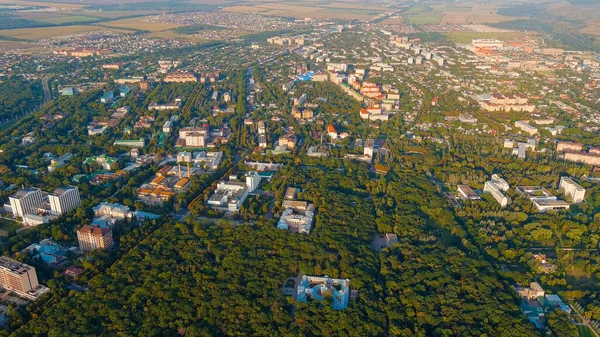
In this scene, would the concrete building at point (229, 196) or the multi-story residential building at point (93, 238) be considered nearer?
the multi-story residential building at point (93, 238)

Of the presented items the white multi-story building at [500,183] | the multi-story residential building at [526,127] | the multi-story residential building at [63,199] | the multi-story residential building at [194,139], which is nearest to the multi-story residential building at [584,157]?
the multi-story residential building at [526,127]

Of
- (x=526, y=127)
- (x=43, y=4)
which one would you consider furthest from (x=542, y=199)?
(x=43, y=4)

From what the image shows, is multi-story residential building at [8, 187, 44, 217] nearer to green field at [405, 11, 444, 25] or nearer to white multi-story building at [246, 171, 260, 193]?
white multi-story building at [246, 171, 260, 193]

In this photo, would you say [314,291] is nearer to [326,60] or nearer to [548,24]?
[326,60]

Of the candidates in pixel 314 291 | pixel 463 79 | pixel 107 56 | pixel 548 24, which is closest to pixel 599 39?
pixel 548 24

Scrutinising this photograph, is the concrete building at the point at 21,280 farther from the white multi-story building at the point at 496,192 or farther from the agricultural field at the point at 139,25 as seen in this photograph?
the agricultural field at the point at 139,25

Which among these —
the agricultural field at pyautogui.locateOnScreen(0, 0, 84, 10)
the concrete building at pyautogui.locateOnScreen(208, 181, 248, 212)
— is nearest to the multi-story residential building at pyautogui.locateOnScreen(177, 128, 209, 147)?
the concrete building at pyautogui.locateOnScreen(208, 181, 248, 212)
